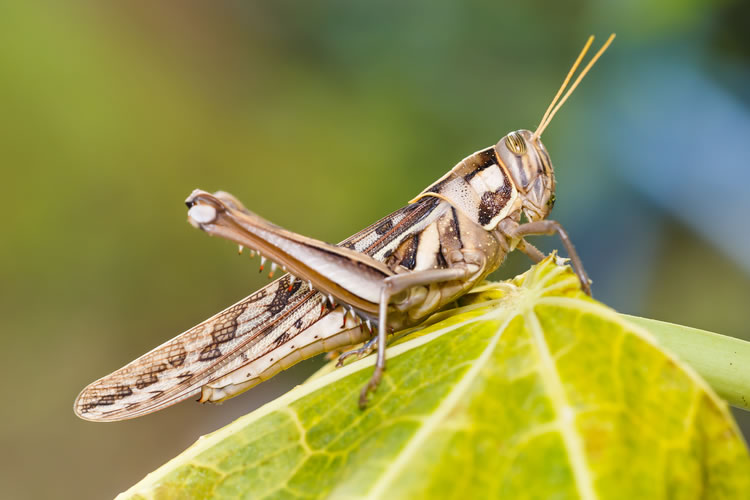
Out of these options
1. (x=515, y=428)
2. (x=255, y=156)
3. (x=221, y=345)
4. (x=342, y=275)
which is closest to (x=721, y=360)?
(x=515, y=428)

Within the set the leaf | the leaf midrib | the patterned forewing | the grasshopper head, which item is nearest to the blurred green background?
the grasshopper head

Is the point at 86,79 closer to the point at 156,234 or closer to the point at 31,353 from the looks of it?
the point at 156,234

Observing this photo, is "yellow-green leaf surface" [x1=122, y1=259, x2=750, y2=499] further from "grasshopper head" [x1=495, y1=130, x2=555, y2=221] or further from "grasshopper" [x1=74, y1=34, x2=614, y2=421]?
"grasshopper head" [x1=495, y1=130, x2=555, y2=221]

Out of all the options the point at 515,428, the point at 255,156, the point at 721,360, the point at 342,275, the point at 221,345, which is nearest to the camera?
the point at 515,428

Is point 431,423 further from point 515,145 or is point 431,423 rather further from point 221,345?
point 515,145

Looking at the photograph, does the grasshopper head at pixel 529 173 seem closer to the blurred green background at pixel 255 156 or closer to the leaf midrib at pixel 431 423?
the leaf midrib at pixel 431 423
